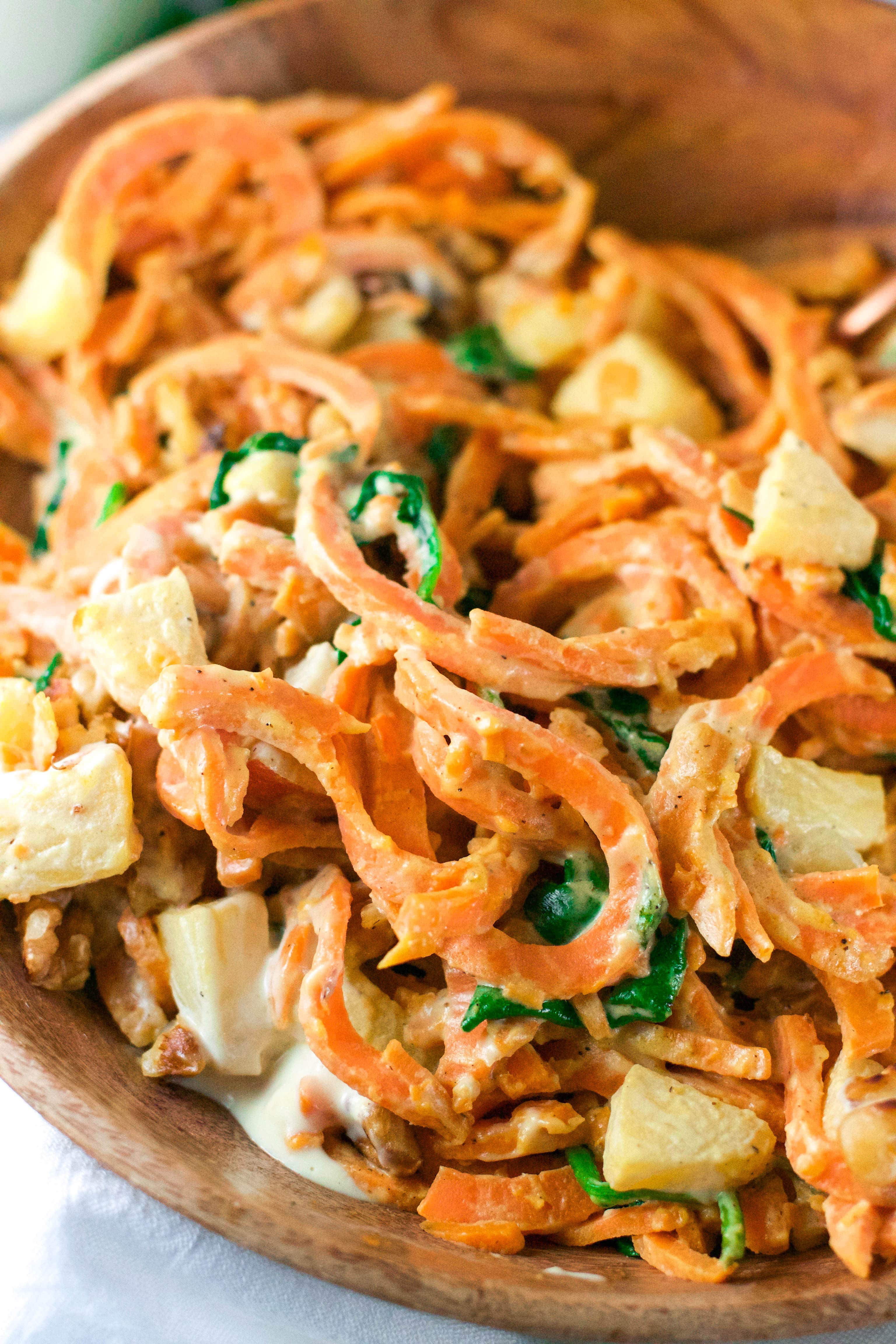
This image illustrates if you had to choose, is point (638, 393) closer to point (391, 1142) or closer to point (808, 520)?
point (808, 520)

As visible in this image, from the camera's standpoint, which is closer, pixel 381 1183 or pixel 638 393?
pixel 381 1183

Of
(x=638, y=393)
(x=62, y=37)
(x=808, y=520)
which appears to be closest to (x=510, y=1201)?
(x=808, y=520)

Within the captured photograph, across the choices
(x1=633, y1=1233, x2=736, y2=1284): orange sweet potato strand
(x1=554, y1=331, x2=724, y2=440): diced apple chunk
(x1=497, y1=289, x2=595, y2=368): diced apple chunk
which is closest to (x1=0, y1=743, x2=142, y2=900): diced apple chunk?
(x1=633, y1=1233, x2=736, y2=1284): orange sweet potato strand

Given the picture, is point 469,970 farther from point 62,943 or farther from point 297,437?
point 297,437

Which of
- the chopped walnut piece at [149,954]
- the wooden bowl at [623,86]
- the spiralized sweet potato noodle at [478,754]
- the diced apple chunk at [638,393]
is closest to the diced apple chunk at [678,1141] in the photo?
the spiralized sweet potato noodle at [478,754]

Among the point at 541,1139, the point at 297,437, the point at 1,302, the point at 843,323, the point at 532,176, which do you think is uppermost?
the point at 1,302

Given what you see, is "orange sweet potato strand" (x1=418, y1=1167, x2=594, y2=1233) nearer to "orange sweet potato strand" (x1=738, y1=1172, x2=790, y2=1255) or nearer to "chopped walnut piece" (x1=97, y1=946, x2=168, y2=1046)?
"orange sweet potato strand" (x1=738, y1=1172, x2=790, y2=1255)

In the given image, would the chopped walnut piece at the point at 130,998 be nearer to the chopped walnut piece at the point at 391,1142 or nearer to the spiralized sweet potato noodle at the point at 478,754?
the spiralized sweet potato noodle at the point at 478,754

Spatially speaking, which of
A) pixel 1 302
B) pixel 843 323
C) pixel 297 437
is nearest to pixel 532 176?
pixel 843 323
